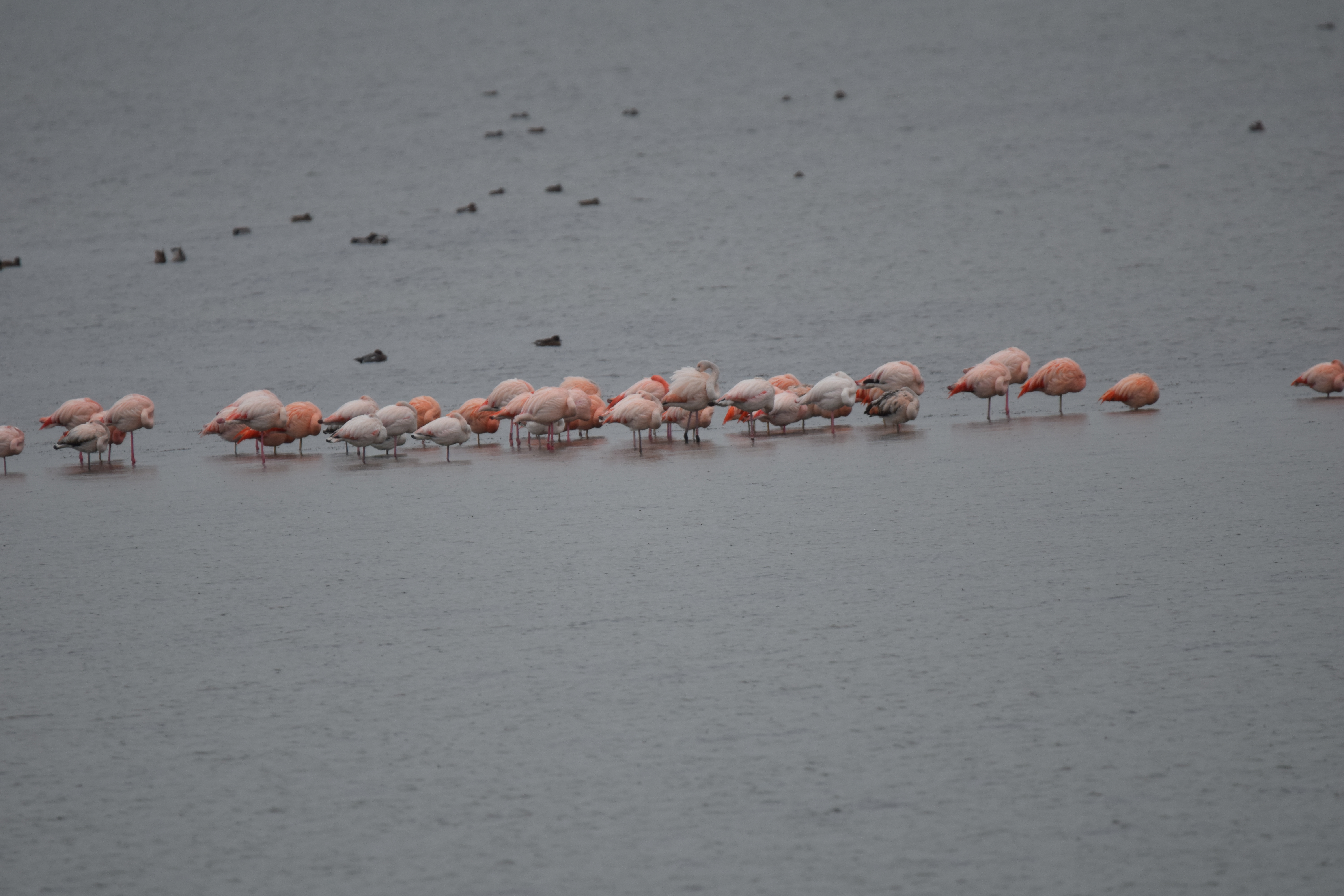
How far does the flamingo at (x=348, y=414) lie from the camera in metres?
13.7

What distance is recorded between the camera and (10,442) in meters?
13.7

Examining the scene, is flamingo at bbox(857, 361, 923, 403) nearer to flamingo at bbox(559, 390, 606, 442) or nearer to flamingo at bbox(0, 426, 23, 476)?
flamingo at bbox(559, 390, 606, 442)

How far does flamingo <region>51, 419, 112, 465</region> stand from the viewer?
13.7 meters

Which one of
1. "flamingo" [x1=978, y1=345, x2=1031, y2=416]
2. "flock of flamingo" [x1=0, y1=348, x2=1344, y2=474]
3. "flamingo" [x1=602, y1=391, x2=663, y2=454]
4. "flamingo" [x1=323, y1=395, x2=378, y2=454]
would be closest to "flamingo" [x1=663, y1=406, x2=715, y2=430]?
"flock of flamingo" [x1=0, y1=348, x2=1344, y2=474]

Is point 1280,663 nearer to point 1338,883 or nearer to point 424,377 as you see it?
point 1338,883

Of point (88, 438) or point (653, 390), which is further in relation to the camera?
point (653, 390)

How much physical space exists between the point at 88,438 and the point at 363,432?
10.2 ft

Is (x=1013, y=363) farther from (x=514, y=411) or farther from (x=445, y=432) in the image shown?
(x=445, y=432)

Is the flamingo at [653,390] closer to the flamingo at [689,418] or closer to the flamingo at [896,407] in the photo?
the flamingo at [689,418]

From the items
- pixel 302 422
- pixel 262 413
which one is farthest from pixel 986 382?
pixel 262 413

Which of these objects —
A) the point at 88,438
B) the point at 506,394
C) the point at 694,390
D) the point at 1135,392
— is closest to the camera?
the point at 694,390

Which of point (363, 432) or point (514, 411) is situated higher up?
point (514, 411)

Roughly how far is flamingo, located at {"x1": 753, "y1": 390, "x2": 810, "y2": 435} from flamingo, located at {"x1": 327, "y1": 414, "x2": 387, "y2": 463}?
3923 mm

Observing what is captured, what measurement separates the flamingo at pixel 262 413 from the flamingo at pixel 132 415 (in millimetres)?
1064
